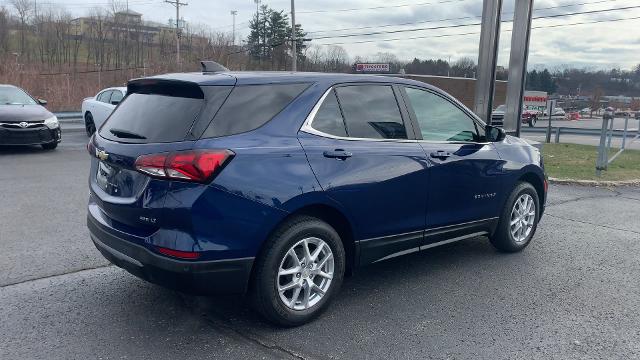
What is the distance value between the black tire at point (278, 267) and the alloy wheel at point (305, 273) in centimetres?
4

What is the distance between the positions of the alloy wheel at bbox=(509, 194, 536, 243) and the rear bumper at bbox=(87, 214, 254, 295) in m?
3.21

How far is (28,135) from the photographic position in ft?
37.9

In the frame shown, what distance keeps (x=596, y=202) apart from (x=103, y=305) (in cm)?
761

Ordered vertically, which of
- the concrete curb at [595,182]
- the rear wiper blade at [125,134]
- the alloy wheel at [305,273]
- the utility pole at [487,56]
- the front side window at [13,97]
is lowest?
the concrete curb at [595,182]

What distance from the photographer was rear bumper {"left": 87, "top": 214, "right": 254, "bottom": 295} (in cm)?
317

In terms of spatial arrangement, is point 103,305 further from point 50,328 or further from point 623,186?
point 623,186

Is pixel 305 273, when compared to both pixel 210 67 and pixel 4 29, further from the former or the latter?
pixel 4 29

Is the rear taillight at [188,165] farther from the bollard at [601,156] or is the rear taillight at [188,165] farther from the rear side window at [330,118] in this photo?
the bollard at [601,156]

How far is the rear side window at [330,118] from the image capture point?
12.4ft

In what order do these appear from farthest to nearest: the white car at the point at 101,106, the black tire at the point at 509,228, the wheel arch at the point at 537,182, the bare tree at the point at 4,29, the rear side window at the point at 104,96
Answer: the bare tree at the point at 4,29, the rear side window at the point at 104,96, the white car at the point at 101,106, the wheel arch at the point at 537,182, the black tire at the point at 509,228

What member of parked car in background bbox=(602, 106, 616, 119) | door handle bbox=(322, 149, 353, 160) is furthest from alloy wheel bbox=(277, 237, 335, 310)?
parked car in background bbox=(602, 106, 616, 119)

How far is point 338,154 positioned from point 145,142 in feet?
4.33

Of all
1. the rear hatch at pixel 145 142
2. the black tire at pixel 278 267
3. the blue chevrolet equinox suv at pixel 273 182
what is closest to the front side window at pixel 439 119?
the blue chevrolet equinox suv at pixel 273 182

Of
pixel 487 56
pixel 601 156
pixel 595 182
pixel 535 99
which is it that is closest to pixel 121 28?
pixel 535 99
